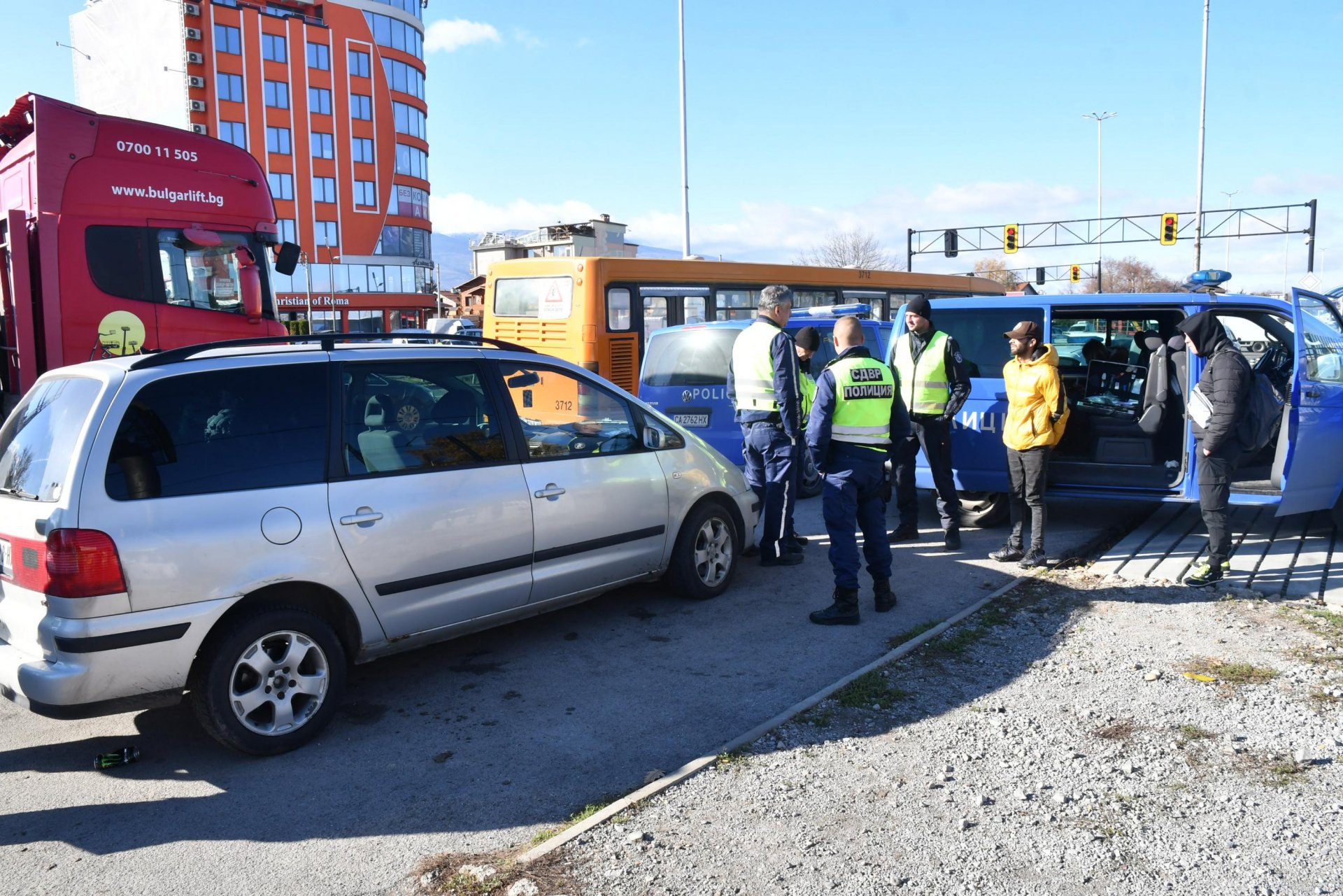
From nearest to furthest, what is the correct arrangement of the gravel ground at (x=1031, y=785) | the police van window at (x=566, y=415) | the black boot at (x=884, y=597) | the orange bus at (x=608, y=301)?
the gravel ground at (x=1031, y=785) < the police van window at (x=566, y=415) < the black boot at (x=884, y=597) < the orange bus at (x=608, y=301)

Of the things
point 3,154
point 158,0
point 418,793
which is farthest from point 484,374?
point 158,0

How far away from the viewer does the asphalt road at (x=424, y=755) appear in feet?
11.2

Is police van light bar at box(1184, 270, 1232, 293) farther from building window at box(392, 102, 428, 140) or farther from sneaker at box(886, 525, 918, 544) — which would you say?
building window at box(392, 102, 428, 140)

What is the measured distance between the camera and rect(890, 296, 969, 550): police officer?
24.9 feet

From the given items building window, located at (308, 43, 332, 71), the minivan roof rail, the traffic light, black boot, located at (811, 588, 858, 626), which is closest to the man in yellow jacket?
black boot, located at (811, 588, 858, 626)

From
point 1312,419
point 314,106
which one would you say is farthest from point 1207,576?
point 314,106

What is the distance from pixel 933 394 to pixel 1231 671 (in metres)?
3.22

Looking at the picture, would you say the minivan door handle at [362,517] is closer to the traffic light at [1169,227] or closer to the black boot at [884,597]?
the black boot at [884,597]

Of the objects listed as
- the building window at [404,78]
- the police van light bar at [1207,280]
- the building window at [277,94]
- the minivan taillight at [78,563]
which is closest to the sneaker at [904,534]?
the police van light bar at [1207,280]

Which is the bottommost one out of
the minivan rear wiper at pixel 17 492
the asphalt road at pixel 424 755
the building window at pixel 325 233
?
the asphalt road at pixel 424 755

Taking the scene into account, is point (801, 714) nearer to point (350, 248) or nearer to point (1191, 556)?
point (1191, 556)

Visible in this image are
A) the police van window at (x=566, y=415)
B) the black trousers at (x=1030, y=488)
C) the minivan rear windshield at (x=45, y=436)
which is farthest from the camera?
the black trousers at (x=1030, y=488)

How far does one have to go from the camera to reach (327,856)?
11.1ft

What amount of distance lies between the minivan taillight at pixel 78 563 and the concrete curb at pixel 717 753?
6.43 ft
